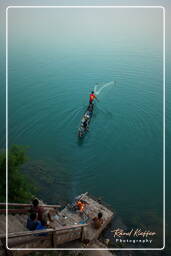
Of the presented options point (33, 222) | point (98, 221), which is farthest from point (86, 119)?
point (33, 222)

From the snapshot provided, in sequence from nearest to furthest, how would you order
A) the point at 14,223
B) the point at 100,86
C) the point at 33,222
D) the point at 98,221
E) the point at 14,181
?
the point at 33,222, the point at 14,223, the point at 14,181, the point at 98,221, the point at 100,86

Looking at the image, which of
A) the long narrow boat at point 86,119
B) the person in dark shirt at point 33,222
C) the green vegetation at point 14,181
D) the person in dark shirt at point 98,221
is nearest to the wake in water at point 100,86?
the long narrow boat at point 86,119

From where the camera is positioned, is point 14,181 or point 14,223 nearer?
point 14,223

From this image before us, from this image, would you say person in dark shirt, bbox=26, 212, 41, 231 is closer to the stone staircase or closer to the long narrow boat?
the stone staircase

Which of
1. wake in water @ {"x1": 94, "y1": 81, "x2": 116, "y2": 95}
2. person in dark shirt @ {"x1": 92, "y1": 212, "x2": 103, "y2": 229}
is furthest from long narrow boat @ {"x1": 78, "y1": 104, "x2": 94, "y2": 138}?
person in dark shirt @ {"x1": 92, "y1": 212, "x2": 103, "y2": 229}

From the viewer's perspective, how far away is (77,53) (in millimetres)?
35562

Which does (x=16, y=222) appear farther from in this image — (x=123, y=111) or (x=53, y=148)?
(x=123, y=111)

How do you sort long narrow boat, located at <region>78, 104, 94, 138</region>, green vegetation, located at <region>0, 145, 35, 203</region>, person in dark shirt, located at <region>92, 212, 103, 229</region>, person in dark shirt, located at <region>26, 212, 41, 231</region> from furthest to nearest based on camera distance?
long narrow boat, located at <region>78, 104, 94, 138</region> → person in dark shirt, located at <region>92, 212, 103, 229</region> → green vegetation, located at <region>0, 145, 35, 203</region> → person in dark shirt, located at <region>26, 212, 41, 231</region>

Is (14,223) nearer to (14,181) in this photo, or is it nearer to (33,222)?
(33,222)

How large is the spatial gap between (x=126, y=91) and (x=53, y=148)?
1091cm

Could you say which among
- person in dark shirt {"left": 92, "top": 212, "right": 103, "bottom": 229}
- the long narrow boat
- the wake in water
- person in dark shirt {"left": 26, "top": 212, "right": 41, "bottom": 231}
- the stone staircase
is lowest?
person in dark shirt {"left": 92, "top": 212, "right": 103, "bottom": 229}

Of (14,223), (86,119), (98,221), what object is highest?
(86,119)

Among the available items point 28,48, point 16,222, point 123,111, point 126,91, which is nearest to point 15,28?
point 28,48

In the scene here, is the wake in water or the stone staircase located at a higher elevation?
the wake in water
